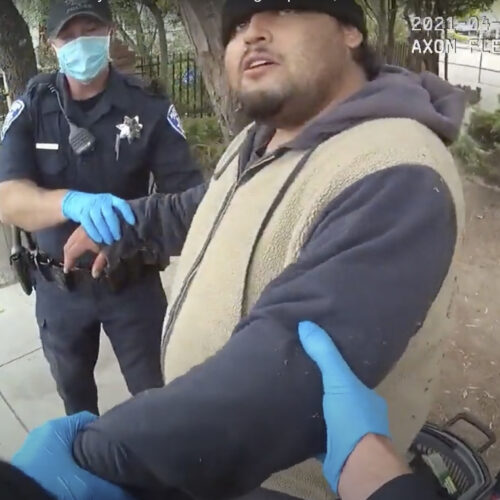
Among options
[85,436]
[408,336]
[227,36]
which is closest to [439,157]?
[408,336]

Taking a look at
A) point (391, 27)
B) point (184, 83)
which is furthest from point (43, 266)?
point (184, 83)

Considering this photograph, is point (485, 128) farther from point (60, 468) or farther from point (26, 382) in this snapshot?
point (60, 468)

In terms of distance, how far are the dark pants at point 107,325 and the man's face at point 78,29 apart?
2.90ft

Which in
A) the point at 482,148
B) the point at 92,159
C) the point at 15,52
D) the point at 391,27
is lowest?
the point at 482,148

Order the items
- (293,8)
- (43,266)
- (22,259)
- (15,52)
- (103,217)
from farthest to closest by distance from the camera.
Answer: (15,52) < (22,259) < (43,266) < (103,217) < (293,8)

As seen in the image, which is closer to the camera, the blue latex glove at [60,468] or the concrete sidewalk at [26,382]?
the blue latex glove at [60,468]

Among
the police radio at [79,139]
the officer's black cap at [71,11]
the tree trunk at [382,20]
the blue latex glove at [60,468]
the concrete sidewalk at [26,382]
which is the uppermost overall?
the officer's black cap at [71,11]

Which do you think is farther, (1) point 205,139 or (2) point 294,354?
(1) point 205,139

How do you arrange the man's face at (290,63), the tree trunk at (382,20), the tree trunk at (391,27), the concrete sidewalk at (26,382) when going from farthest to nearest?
the tree trunk at (391,27)
the tree trunk at (382,20)
the concrete sidewalk at (26,382)
the man's face at (290,63)

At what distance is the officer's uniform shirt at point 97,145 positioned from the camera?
2127 mm

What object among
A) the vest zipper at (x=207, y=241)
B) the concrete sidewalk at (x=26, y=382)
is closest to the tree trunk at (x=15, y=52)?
the concrete sidewalk at (x=26, y=382)

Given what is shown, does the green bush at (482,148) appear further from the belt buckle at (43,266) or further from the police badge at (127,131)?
the belt buckle at (43,266)

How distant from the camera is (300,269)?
3.14 ft

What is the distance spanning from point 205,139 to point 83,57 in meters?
4.18
